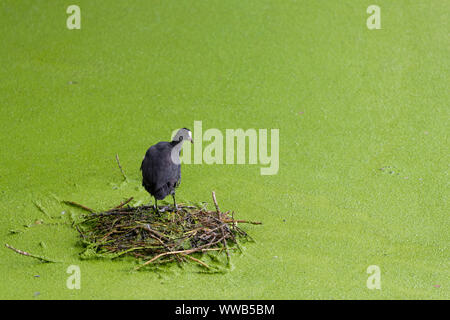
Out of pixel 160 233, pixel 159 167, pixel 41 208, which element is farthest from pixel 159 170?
pixel 41 208

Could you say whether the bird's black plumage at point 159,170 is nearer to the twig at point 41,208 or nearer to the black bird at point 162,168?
the black bird at point 162,168

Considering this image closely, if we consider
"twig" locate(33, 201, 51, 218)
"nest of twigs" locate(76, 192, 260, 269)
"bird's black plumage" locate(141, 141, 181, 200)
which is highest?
"bird's black plumage" locate(141, 141, 181, 200)

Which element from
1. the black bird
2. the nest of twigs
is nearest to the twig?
the nest of twigs

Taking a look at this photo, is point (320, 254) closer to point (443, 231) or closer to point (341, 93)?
point (443, 231)

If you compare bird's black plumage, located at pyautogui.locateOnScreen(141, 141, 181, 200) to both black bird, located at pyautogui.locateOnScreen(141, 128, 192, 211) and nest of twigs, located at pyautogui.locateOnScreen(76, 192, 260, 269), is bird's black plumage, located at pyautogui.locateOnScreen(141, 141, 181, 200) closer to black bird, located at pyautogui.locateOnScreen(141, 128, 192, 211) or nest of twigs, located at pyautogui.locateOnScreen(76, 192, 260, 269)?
black bird, located at pyautogui.locateOnScreen(141, 128, 192, 211)

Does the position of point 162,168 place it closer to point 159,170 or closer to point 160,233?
point 159,170

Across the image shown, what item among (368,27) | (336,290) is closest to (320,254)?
(336,290)

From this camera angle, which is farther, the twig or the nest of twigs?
the twig
